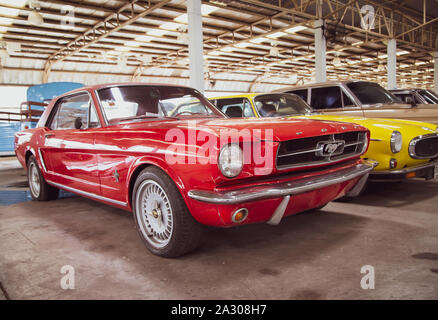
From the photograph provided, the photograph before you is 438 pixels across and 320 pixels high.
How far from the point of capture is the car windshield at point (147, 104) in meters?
3.10

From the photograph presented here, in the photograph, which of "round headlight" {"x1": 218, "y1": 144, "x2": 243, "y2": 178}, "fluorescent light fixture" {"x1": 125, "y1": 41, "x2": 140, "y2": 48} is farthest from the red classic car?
"fluorescent light fixture" {"x1": 125, "y1": 41, "x2": 140, "y2": 48}

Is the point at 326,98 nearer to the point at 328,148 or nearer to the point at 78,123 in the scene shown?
the point at 328,148

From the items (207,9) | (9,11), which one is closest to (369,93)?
(207,9)

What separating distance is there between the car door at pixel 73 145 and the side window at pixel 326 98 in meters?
3.84

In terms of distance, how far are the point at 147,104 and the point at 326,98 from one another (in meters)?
3.47

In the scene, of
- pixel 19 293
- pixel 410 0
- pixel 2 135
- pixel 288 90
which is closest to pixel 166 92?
pixel 19 293

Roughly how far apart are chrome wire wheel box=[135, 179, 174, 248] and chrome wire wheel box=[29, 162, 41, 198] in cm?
247

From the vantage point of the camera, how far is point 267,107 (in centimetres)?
488

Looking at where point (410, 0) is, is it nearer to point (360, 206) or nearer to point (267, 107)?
point (267, 107)

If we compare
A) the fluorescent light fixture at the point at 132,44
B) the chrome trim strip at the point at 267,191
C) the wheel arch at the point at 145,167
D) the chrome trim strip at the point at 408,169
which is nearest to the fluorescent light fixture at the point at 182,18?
the fluorescent light fixture at the point at 132,44

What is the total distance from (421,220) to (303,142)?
163 centimetres

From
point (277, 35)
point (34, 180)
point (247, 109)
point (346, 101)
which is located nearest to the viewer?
point (34, 180)

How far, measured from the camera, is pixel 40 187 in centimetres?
438

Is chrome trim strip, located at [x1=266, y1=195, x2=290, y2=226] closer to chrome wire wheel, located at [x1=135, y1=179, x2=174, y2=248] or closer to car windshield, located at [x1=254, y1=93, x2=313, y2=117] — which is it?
chrome wire wheel, located at [x1=135, y1=179, x2=174, y2=248]
